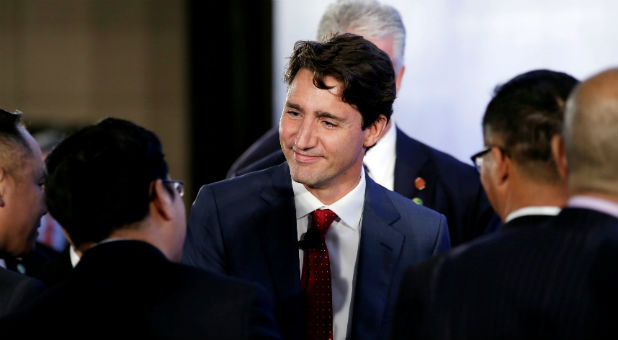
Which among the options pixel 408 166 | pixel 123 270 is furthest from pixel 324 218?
pixel 408 166

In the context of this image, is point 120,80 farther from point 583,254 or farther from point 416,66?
point 583,254

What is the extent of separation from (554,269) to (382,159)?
1.60 metres

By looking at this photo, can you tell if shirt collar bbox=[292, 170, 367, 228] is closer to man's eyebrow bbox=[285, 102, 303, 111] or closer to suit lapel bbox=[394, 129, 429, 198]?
man's eyebrow bbox=[285, 102, 303, 111]

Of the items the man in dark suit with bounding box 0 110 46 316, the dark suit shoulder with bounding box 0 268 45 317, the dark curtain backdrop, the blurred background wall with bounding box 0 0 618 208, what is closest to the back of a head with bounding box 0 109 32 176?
the man in dark suit with bounding box 0 110 46 316

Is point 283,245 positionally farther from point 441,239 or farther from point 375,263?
point 441,239

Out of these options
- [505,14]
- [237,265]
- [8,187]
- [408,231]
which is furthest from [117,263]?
[505,14]

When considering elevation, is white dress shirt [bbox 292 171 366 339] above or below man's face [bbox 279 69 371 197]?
below

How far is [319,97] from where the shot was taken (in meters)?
2.39

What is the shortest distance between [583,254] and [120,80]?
5.15m

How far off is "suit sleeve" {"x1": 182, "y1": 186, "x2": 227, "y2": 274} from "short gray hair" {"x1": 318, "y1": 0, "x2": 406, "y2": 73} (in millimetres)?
1158

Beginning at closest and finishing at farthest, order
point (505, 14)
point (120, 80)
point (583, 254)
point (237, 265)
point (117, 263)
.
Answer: point (583, 254) < point (117, 263) < point (237, 265) < point (505, 14) < point (120, 80)

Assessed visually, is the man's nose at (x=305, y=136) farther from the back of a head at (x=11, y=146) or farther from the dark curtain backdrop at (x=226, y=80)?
the dark curtain backdrop at (x=226, y=80)

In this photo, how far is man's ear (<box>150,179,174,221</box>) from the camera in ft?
6.17

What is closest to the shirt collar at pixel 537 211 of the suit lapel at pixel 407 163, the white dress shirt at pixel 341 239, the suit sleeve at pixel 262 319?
the suit sleeve at pixel 262 319
